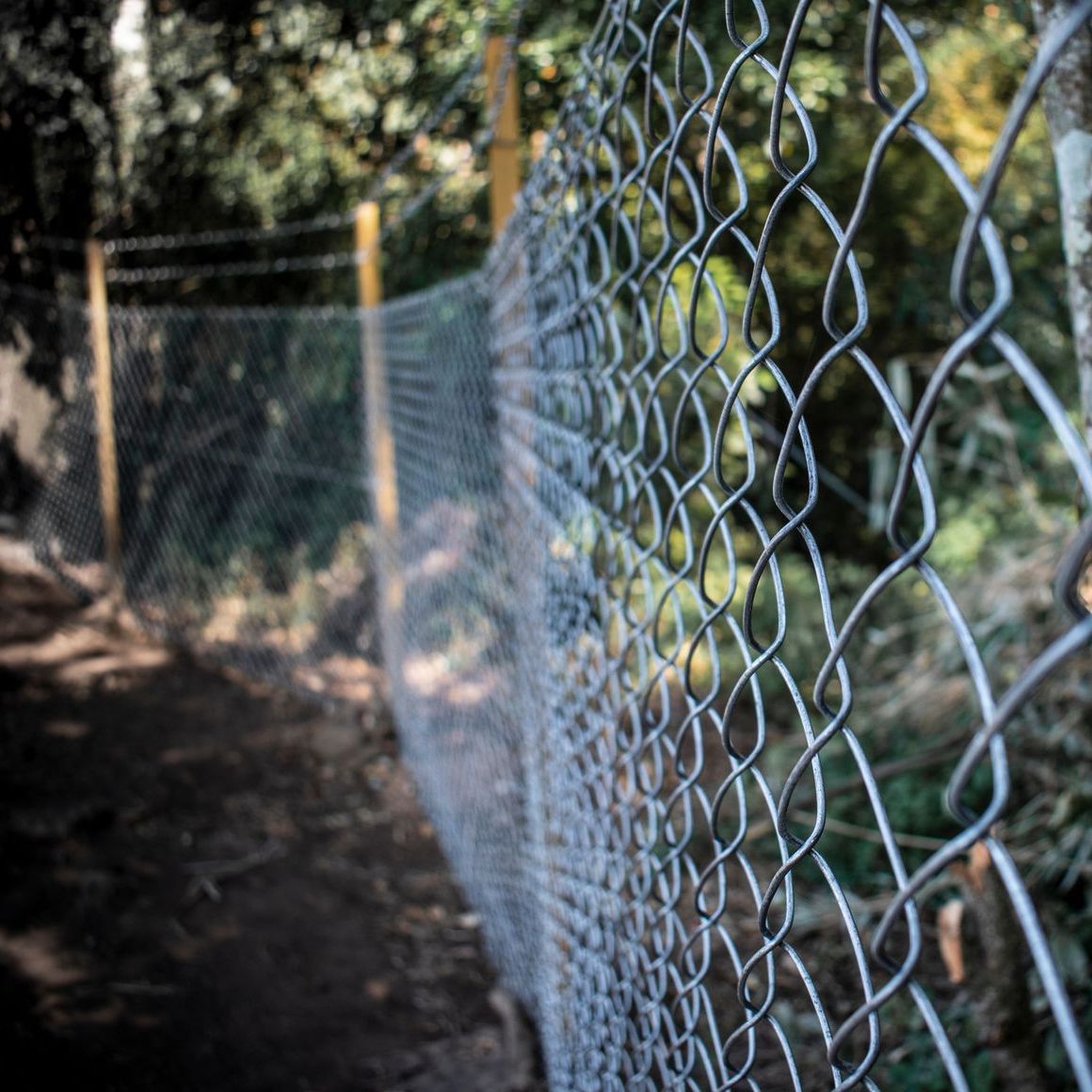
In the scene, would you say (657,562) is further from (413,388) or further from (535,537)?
(413,388)

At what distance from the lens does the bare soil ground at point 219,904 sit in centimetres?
289

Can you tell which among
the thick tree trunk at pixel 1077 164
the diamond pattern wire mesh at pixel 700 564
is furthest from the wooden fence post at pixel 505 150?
the thick tree trunk at pixel 1077 164

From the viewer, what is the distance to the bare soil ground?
9.49ft

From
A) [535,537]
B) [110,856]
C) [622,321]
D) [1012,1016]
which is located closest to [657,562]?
[535,537]

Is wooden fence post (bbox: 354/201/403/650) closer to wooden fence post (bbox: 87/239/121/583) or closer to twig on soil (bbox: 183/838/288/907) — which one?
twig on soil (bbox: 183/838/288/907)

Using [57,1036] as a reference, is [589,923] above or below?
above

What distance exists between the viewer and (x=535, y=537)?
2.21m

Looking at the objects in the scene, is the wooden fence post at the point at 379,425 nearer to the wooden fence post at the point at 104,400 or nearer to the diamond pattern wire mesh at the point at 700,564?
the diamond pattern wire mesh at the point at 700,564

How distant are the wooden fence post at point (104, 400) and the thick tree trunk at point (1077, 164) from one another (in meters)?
6.06

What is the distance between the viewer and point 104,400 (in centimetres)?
635

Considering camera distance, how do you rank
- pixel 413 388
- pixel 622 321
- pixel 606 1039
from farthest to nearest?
pixel 413 388
pixel 622 321
pixel 606 1039

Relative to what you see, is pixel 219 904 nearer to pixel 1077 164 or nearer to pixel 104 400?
pixel 1077 164

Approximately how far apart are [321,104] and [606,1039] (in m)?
5.71

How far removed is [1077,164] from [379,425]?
3703mm
